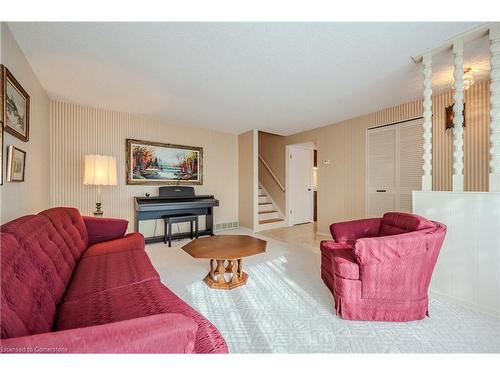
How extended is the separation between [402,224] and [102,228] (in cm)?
306

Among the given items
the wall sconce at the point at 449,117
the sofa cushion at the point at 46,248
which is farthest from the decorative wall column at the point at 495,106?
the sofa cushion at the point at 46,248

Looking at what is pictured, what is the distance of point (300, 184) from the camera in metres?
5.70

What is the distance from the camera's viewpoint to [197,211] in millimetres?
4316

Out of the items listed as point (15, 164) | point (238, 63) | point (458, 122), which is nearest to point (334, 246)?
point (458, 122)

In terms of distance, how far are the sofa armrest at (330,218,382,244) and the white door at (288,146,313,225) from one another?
10.4 feet

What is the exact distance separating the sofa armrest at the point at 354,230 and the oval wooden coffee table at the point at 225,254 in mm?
801

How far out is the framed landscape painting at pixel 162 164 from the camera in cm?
392

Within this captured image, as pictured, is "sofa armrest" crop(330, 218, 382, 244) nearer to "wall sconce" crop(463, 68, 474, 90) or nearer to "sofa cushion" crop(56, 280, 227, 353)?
"sofa cushion" crop(56, 280, 227, 353)

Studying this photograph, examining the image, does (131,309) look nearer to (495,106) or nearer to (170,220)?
(170,220)

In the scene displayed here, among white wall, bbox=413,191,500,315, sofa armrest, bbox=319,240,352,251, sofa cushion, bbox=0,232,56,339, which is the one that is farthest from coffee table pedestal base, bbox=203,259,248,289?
white wall, bbox=413,191,500,315

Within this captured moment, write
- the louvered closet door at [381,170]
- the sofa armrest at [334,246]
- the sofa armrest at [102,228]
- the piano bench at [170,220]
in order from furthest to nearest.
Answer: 1. the piano bench at [170,220]
2. the louvered closet door at [381,170]
3. the sofa armrest at [102,228]
4. the sofa armrest at [334,246]

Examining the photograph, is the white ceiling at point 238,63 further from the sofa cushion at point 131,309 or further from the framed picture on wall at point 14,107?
the sofa cushion at point 131,309
